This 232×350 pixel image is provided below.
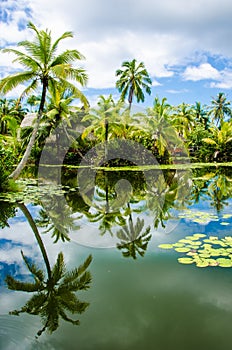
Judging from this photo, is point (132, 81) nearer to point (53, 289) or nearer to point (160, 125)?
point (160, 125)

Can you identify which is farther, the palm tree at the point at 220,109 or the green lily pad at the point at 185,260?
the palm tree at the point at 220,109

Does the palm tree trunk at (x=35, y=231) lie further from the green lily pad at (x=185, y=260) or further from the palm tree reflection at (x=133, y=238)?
the green lily pad at (x=185, y=260)

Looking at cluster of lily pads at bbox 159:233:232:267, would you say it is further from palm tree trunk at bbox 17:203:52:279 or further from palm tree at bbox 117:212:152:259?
palm tree trunk at bbox 17:203:52:279

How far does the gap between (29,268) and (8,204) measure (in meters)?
4.08

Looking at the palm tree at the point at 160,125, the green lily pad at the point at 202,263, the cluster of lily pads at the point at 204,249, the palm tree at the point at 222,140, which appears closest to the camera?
the green lily pad at the point at 202,263

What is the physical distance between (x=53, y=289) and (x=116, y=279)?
0.70m

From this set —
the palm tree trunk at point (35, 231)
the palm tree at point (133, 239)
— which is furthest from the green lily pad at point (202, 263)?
the palm tree trunk at point (35, 231)

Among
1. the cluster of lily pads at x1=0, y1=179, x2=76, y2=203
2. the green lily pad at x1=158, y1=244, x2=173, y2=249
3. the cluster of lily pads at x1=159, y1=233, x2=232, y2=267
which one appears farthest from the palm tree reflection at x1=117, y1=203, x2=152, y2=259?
the cluster of lily pads at x1=0, y1=179, x2=76, y2=203

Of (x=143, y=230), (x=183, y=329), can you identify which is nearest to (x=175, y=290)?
(x=183, y=329)

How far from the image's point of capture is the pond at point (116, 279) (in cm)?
231

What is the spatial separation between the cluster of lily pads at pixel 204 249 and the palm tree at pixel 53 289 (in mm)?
1308

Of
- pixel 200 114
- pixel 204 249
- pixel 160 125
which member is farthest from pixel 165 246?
pixel 200 114

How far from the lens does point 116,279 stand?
3314 mm

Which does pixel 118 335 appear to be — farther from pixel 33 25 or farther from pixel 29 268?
pixel 33 25
